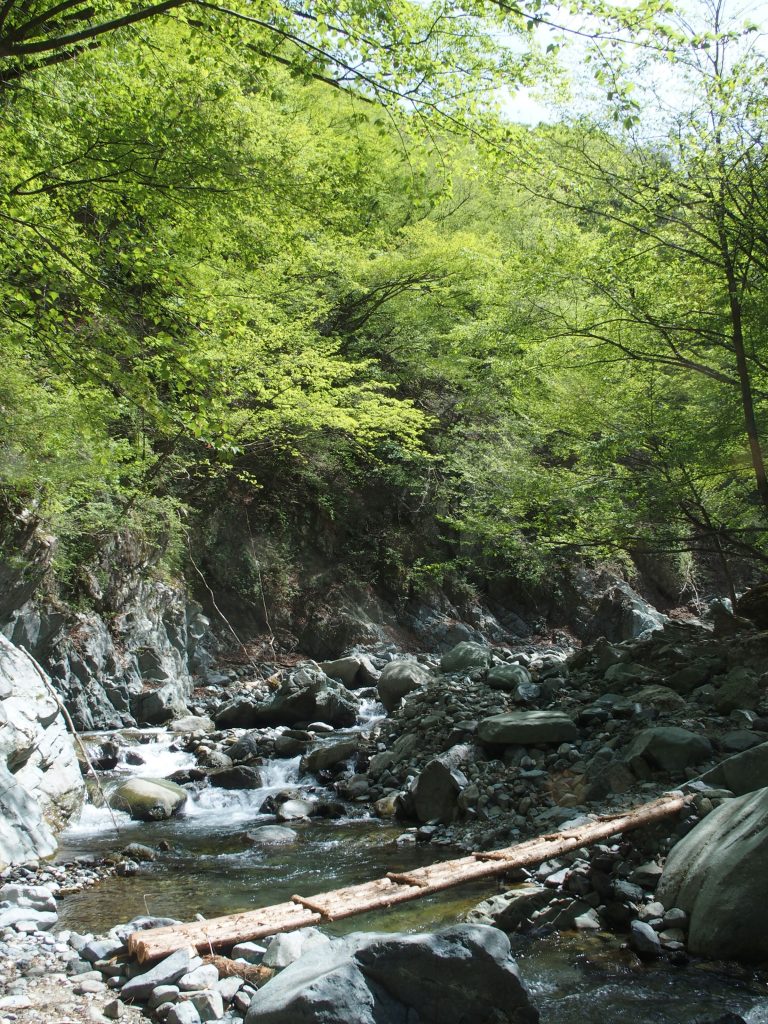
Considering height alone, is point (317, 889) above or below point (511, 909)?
below

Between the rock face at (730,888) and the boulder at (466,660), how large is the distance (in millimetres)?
8408

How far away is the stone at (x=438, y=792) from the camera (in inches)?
291

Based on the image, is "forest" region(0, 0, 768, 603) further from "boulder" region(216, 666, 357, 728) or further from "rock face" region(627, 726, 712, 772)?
"boulder" region(216, 666, 357, 728)

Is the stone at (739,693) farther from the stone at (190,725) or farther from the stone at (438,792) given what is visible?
the stone at (190,725)

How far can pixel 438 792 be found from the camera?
7.52 m

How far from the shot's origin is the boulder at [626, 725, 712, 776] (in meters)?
6.97

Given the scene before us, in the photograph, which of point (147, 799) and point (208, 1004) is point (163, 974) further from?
point (147, 799)

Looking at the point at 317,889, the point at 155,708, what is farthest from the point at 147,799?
the point at 155,708

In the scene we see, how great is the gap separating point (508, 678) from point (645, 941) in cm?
642

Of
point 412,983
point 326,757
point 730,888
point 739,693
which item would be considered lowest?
point 326,757

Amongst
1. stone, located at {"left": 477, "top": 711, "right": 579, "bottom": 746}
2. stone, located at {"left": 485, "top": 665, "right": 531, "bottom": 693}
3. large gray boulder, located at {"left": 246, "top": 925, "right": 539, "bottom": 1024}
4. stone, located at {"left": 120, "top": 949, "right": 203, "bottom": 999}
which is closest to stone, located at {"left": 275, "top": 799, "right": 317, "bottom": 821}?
stone, located at {"left": 477, "top": 711, "right": 579, "bottom": 746}

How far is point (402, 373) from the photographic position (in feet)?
67.1

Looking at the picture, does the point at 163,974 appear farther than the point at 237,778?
No

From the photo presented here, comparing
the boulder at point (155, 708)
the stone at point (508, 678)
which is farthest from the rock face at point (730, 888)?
the boulder at point (155, 708)
